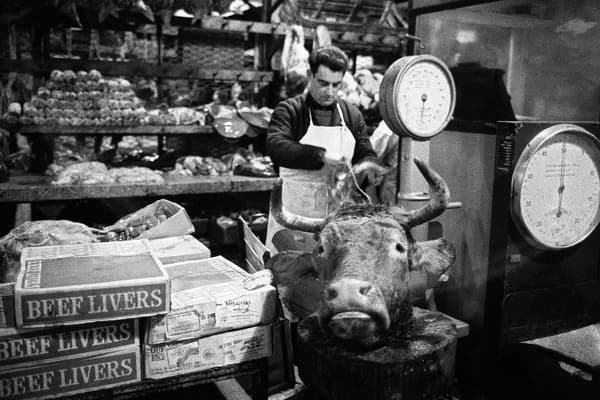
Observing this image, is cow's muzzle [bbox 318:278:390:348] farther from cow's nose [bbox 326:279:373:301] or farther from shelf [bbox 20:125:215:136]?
shelf [bbox 20:125:215:136]

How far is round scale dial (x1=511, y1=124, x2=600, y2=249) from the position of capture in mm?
2109

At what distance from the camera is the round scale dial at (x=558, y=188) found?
6.92 ft

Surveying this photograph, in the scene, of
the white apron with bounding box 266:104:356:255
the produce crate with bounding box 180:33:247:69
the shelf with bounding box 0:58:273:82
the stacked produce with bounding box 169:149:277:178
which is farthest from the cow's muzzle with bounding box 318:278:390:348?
the produce crate with bounding box 180:33:247:69

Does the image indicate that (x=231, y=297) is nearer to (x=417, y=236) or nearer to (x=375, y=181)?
(x=417, y=236)

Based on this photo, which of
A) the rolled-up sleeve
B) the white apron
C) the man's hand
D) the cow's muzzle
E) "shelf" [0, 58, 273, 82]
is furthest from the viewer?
"shelf" [0, 58, 273, 82]

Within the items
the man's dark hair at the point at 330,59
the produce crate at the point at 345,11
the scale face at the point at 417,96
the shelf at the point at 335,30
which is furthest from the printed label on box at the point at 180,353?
the produce crate at the point at 345,11

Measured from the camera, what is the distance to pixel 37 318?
1658 millimetres

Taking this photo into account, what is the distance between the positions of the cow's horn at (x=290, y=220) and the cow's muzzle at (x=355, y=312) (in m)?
0.54

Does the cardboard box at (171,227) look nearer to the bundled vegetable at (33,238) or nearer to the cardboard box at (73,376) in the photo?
the bundled vegetable at (33,238)

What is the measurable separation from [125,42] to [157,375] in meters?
4.04

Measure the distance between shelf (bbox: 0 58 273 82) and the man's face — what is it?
6.69 feet

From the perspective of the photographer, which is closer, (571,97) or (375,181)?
(571,97)

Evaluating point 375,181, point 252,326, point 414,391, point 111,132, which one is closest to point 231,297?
point 252,326

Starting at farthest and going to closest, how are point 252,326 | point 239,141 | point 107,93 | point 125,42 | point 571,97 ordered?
point 239,141 → point 125,42 → point 107,93 → point 571,97 → point 252,326
